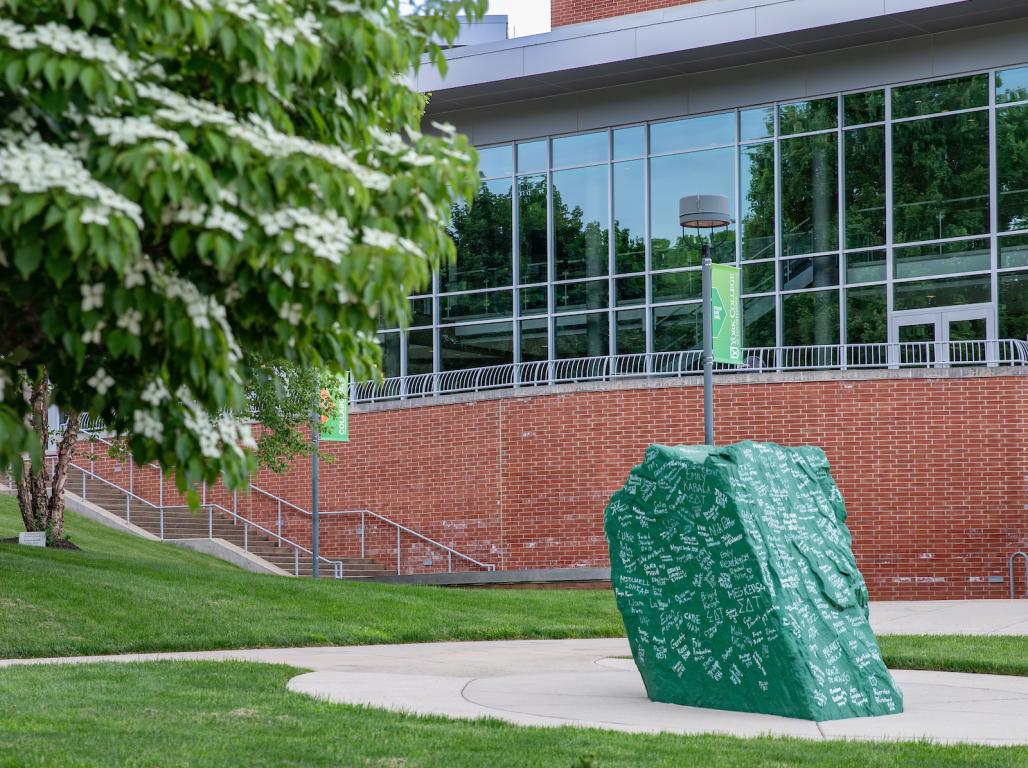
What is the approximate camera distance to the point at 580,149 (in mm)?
28375

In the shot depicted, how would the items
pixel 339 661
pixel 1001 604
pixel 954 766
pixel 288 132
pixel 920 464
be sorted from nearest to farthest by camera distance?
pixel 288 132
pixel 954 766
pixel 339 661
pixel 1001 604
pixel 920 464

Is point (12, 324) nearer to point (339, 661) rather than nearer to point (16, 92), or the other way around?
point (16, 92)

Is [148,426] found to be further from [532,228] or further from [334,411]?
[532,228]

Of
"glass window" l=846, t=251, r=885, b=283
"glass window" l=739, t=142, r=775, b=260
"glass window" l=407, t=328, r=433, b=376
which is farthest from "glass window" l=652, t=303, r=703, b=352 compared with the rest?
"glass window" l=407, t=328, r=433, b=376

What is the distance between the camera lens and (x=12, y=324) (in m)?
4.38

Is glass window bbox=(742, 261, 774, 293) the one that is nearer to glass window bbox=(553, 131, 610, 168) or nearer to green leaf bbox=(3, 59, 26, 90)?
glass window bbox=(553, 131, 610, 168)

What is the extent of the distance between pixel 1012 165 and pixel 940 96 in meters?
1.87

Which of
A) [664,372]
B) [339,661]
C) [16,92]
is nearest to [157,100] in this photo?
[16,92]

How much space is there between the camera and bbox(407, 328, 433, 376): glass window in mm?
29875

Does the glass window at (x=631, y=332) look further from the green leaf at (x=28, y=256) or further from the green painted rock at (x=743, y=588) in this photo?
the green leaf at (x=28, y=256)

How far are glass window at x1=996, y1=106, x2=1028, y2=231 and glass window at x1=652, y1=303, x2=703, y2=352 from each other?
19.8ft

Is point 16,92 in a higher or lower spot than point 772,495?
higher

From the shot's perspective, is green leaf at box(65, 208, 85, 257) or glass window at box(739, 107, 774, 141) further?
glass window at box(739, 107, 774, 141)

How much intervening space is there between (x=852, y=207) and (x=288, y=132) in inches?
904
